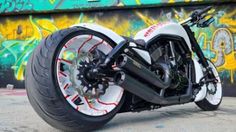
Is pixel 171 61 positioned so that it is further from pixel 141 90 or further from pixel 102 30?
pixel 102 30

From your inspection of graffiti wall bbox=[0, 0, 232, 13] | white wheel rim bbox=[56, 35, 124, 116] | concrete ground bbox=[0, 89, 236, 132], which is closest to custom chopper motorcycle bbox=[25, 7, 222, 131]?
white wheel rim bbox=[56, 35, 124, 116]

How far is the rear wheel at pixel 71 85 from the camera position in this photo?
4.00 meters

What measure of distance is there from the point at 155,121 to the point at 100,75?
1.17 metres

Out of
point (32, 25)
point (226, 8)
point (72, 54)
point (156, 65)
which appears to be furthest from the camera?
point (32, 25)

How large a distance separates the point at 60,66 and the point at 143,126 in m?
1.20

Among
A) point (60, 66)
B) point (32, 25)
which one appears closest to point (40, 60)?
point (60, 66)

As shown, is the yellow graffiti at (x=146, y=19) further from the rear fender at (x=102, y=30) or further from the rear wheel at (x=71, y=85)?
the rear wheel at (x=71, y=85)

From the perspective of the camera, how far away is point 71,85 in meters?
4.27

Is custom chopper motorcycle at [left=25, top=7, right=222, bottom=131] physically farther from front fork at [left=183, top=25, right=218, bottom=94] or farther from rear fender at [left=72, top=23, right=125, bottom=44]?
front fork at [left=183, top=25, right=218, bottom=94]

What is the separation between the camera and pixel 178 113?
580 cm

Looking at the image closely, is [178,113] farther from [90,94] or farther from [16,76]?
[16,76]

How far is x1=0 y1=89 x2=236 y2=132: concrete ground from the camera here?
4.52 m

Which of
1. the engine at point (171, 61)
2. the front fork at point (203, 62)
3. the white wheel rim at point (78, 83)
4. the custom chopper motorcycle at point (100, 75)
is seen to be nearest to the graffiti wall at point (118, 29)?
the front fork at point (203, 62)

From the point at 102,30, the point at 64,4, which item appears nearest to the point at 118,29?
the point at 64,4
